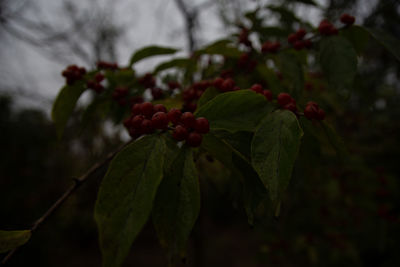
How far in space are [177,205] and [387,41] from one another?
1029 mm

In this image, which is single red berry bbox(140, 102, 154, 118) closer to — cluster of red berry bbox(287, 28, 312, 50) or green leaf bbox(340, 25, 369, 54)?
cluster of red berry bbox(287, 28, 312, 50)

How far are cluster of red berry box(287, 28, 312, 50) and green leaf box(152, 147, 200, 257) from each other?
2.78 ft

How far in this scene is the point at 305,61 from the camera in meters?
1.06

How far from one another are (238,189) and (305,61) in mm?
689

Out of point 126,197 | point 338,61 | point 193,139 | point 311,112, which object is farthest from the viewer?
point 338,61

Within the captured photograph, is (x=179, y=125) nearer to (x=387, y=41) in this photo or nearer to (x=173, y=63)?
(x=173, y=63)

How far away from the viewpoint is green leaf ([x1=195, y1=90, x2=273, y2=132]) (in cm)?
64

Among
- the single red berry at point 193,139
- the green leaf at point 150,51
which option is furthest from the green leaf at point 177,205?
the green leaf at point 150,51

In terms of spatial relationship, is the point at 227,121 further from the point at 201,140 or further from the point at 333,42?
the point at 333,42

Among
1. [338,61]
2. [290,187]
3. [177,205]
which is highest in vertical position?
[338,61]

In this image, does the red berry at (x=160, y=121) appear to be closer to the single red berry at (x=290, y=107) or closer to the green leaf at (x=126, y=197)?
the green leaf at (x=126, y=197)

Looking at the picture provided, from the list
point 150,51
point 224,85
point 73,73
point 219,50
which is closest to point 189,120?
point 224,85

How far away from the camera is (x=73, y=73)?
1.05 meters

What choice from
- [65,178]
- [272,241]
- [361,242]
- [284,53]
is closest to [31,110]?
[65,178]
